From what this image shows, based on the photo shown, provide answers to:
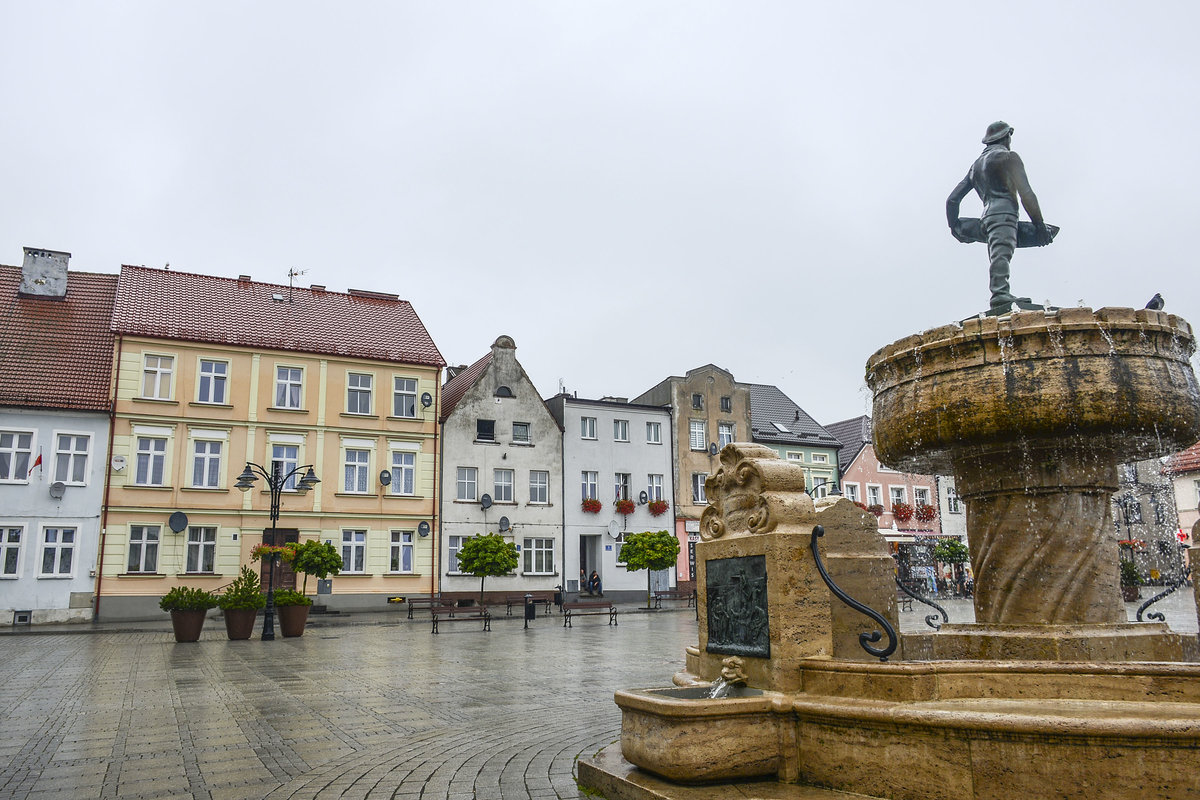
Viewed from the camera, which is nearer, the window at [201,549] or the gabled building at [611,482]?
the window at [201,549]

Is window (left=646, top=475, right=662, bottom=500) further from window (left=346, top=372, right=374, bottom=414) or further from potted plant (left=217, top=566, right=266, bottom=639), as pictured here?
potted plant (left=217, top=566, right=266, bottom=639)

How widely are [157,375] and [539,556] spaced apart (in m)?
16.8

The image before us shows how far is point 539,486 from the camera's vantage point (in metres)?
40.0

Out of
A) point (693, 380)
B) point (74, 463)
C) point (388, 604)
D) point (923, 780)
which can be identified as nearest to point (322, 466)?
point (388, 604)

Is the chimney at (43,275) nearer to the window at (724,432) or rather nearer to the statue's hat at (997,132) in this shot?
the window at (724,432)

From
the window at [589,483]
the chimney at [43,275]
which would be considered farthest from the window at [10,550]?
the window at [589,483]

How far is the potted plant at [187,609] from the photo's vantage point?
63.5 feet

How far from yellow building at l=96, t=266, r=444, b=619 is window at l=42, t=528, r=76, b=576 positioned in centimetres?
95

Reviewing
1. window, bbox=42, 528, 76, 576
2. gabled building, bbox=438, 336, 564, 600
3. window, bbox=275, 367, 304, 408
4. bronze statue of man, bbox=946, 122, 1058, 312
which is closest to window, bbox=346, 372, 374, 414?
window, bbox=275, 367, 304, 408

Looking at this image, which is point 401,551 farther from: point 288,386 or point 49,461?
point 49,461

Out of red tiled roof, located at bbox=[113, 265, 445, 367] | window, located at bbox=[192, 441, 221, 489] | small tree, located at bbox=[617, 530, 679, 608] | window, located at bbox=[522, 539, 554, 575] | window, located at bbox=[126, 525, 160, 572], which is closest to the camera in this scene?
window, located at bbox=[126, 525, 160, 572]

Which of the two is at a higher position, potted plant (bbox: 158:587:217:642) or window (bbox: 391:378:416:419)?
window (bbox: 391:378:416:419)

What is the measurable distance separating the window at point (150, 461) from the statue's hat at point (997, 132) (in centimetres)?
3101

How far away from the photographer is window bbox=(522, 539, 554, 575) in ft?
127
